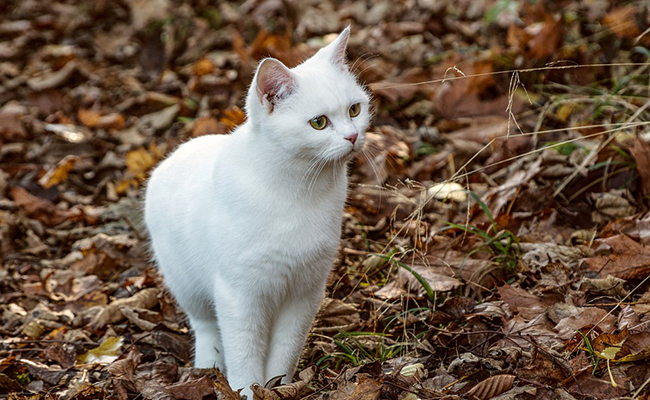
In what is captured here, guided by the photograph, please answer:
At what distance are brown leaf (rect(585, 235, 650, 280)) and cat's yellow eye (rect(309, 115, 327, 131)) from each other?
3.81 feet

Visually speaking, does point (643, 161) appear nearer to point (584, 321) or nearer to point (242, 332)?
point (584, 321)

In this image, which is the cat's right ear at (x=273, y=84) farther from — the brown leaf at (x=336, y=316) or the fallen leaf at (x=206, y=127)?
the fallen leaf at (x=206, y=127)

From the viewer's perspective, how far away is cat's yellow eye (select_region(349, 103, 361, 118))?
7.26 feet

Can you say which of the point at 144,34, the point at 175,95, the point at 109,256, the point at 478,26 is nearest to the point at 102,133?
the point at 175,95

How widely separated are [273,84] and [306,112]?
A: 0.45 feet

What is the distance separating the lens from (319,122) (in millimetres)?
2123

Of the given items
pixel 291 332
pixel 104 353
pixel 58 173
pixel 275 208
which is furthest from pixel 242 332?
pixel 58 173

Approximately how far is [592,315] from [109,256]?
2.29 metres

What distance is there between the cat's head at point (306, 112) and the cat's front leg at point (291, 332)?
534 millimetres

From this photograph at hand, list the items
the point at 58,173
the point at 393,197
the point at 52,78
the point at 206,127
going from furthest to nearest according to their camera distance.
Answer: the point at 52,78, the point at 58,173, the point at 206,127, the point at 393,197

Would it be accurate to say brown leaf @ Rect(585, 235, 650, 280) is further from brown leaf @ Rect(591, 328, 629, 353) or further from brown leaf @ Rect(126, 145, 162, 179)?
brown leaf @ Rect(126, 145, 162, 179)

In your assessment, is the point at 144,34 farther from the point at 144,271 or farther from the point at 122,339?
the point at 122,339

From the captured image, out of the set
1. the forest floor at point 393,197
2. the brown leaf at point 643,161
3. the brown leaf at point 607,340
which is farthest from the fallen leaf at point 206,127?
the brown leaf at point 607,340

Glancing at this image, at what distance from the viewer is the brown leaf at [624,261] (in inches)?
93.9
